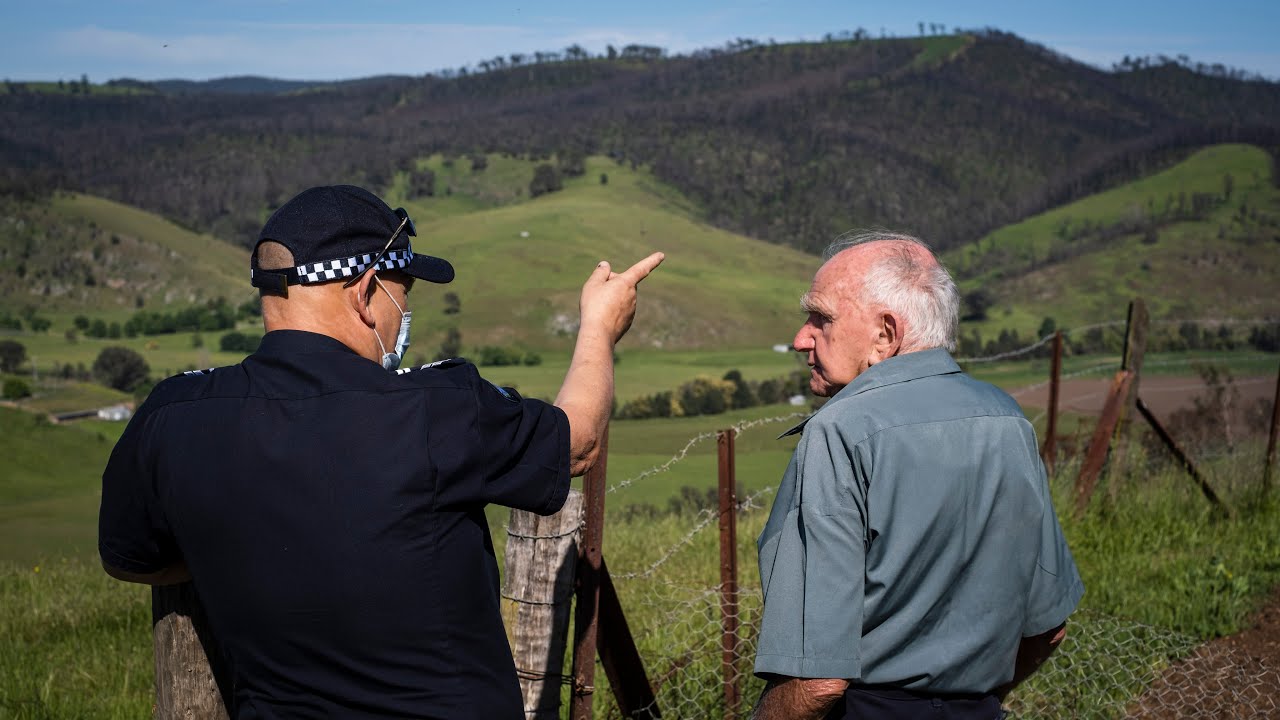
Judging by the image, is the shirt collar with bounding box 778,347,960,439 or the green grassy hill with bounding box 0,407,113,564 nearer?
the shirt collar with bounding box 778,347,960,439

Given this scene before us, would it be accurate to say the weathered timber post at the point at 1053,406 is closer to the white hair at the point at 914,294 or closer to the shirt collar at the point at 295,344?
the white hair at the point at 914,294

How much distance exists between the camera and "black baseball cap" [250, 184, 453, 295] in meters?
2.08

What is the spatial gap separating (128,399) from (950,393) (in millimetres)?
33756

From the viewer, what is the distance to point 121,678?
15.9 feet

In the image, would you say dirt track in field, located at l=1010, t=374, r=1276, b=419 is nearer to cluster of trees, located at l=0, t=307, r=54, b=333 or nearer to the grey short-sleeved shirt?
the grey short-sleeved shirt

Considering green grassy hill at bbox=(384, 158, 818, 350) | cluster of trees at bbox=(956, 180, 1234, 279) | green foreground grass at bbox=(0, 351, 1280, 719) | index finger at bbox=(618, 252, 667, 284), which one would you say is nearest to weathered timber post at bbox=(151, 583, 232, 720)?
index finger at bbox=(618, 252, 667, 284)

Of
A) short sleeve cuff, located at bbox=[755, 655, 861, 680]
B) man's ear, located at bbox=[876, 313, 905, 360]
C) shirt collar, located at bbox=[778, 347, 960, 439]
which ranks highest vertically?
man's ear, located at bbox=[876, 313, 905, 360]

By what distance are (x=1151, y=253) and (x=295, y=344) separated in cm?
9985

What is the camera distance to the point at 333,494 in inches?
75.4

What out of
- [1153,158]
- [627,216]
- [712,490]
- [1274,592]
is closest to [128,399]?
[712,490]

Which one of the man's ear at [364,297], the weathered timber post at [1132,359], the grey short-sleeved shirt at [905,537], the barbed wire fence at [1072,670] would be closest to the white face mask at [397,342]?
the man's ear at [364,297]

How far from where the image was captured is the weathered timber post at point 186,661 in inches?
90.7

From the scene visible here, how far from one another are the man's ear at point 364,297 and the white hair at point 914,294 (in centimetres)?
119

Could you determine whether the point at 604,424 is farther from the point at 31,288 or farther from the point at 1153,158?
the point at 1153,158
